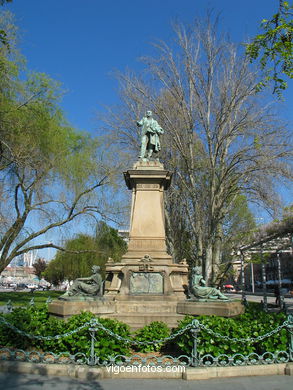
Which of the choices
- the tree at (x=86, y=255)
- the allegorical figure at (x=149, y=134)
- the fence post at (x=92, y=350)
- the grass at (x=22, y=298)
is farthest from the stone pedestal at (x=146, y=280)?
the tree at (x=86, y=255)

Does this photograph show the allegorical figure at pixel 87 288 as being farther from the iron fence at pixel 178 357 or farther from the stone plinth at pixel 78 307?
the iron fence at pixel 178 357

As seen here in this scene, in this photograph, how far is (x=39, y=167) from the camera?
19453 mm

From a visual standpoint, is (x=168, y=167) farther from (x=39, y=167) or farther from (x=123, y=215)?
(x=39, y=167)

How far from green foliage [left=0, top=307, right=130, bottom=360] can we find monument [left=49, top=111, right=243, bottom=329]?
132 cm

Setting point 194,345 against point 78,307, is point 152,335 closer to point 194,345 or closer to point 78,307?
point 194,345

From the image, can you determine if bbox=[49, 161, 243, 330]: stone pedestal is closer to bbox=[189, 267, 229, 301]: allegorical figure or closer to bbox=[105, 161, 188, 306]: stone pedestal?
bbox=[105, 161, 188, 306]: stone pedestal

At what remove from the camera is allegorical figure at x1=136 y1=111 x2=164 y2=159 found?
504 inches

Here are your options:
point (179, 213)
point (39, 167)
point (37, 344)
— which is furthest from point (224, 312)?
point (179, 213)

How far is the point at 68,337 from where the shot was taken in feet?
22.0

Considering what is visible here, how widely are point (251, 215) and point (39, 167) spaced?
1818 cm

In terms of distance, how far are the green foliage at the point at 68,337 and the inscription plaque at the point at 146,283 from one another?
→ 315 cm

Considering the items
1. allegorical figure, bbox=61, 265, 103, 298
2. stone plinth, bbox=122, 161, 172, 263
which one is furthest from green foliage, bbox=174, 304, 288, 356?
stone plinth, bbox=122, 161, 172, 263

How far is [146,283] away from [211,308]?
7.54 ft

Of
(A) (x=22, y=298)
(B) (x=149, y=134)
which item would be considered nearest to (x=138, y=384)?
(B) (x=149, y=134)
